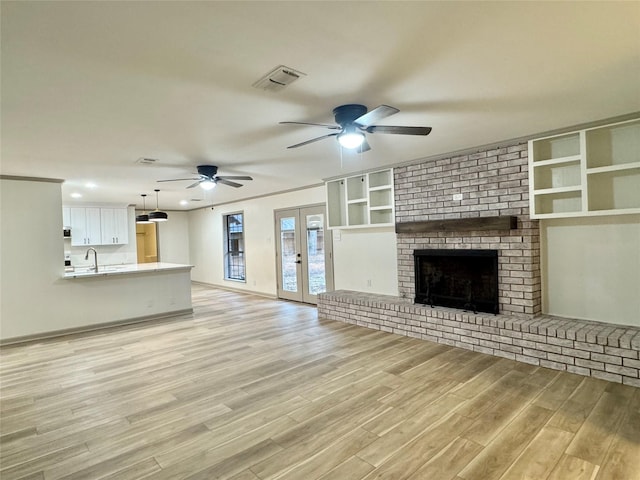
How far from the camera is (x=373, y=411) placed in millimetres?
2725

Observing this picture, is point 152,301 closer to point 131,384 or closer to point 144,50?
point 131,384

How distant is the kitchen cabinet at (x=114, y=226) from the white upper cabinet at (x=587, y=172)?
8972mm

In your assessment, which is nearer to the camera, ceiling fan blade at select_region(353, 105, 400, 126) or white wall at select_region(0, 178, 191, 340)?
ceiling fan blade at select_region(353, 105, 400, 126)

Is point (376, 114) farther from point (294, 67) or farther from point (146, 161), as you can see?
point (146, 161)

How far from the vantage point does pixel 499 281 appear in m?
4.21

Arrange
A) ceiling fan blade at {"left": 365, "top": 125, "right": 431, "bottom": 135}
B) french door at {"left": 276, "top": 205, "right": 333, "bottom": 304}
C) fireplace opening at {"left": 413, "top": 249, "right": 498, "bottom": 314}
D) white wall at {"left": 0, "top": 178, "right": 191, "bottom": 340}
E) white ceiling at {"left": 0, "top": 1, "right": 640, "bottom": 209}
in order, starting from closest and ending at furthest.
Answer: white ceiling at {"left": 0, "top": 1, "right": 640, "bottom": 209} < ceiling fan blade at {"left": 365, "top": 125, "right": 431, "bottom": 135} < fireplace opening at {"left": 413, "top": 249, "right": 498, "bottom": 314} < white wall at {"left": 0, "top": 178, "right": 191, "bottom": 340} < french door at {"left": 276, "top": 205, "right": 333, "bottom": 304}

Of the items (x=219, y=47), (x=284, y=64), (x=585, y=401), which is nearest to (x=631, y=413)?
(x=585, y=401)

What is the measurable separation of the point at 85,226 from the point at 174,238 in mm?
2851

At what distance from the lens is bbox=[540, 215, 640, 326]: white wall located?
11.5ft

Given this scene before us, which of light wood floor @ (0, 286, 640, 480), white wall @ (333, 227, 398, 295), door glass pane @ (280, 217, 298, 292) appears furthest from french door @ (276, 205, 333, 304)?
light wood floor @ (0, 286, 640, 480)

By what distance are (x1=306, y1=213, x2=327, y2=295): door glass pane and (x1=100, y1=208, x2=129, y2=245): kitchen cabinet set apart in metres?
5.10

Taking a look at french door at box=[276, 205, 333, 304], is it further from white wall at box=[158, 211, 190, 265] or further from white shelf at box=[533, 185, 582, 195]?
white wall at box=[158, 211, 190, 265]

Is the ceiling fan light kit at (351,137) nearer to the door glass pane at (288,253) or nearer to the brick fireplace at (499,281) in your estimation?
the brick fireplace at (499,281)

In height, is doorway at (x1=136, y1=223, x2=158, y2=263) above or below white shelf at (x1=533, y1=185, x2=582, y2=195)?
below
